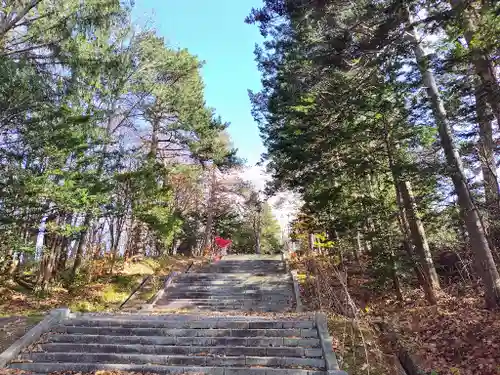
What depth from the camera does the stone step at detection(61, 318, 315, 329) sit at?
846 centimetres

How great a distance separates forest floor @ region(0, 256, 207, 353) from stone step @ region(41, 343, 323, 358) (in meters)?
1.41

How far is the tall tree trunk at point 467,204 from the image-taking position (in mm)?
7586

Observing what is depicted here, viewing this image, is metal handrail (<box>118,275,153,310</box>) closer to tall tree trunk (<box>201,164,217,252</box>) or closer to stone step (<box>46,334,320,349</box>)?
stone step (<box>46,334,320,349</box>)

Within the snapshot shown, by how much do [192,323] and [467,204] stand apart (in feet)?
22.8

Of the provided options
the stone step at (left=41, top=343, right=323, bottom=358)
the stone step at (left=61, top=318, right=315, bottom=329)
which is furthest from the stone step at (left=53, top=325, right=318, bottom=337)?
the stone step at (left=41, top=343, right=323, bottom=358)

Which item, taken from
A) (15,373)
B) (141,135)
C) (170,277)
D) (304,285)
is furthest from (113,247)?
(15,373)

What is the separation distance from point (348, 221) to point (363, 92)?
414 centimetres

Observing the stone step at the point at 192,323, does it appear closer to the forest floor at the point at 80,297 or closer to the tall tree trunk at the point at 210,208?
the forest floor at the point at 80,297

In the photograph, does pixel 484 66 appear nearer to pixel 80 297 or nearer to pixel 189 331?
pixel 189 331

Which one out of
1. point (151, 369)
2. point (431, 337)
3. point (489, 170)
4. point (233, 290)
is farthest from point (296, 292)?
point (151, 369)

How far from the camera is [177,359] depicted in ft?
24.0

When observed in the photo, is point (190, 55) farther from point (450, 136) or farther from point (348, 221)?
point (450, 136)

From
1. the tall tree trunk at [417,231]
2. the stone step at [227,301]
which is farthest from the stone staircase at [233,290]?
the tall tree trunk at [417,231]

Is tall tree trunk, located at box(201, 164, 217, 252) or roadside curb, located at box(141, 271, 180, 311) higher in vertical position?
tall tree trunk, located at box(201, 164, 217, 252)
